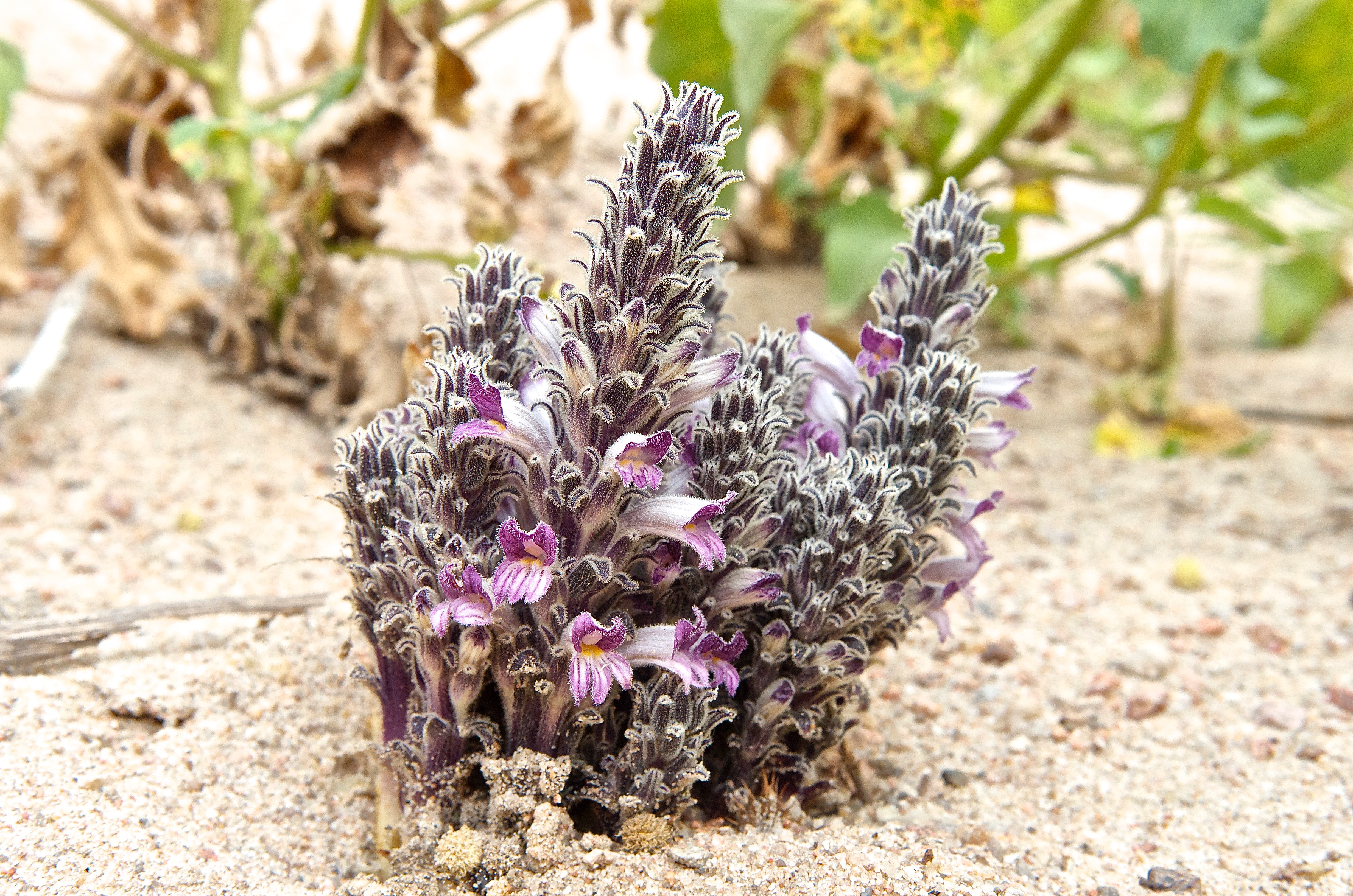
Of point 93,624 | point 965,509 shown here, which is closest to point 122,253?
point 93,624

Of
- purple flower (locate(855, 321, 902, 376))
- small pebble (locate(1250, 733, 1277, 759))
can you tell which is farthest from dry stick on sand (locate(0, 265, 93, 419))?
small pebble (locate(1250, 733, 1277, 759))

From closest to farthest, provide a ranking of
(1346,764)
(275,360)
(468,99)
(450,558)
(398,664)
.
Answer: (450,558), (398,664), (1346,764), (275,360), (468,99)

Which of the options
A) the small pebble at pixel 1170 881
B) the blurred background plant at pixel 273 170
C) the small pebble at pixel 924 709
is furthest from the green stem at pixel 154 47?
the small pebble at pixel 1170 881

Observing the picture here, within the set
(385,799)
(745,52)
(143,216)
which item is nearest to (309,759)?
(385,799)

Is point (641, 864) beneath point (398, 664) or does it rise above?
beneath

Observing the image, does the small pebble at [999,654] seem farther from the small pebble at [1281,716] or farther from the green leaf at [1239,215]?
the green leaf at [1239,215]

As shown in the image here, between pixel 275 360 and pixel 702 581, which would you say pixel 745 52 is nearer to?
pixel 275 360
